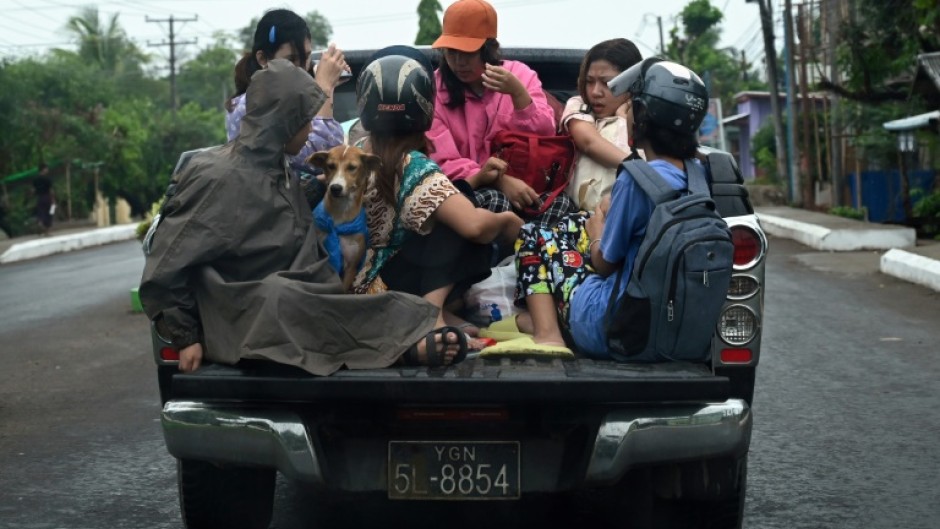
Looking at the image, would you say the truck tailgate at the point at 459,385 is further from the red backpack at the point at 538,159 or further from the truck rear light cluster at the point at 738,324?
the red backpack at the point at 538,159

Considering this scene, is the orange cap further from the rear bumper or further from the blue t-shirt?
the rear bumper

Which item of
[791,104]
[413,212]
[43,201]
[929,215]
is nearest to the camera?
[413,212]

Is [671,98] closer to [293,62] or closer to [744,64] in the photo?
[293,62]

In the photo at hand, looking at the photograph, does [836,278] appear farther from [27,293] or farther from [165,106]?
[165,106]

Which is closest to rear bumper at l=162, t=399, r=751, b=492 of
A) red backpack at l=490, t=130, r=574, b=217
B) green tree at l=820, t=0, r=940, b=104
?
red backpack at l=490, t=130, r=574, b=217

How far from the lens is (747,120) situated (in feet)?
212

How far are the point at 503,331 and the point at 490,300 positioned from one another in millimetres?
168

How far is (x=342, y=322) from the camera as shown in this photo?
418 centimetres

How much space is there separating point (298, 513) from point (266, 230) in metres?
1.56

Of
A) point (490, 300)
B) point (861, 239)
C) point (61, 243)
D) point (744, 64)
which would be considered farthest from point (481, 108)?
point (744, 64)

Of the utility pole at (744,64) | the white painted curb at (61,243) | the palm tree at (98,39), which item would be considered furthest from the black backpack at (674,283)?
the utility pole at (744,64)

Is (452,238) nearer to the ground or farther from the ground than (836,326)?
farther from the ground

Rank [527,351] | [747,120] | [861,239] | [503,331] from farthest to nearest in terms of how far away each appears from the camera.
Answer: [747,120]
[861,239]
[503,331]
[527,351]

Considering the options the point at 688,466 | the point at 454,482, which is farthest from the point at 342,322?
the point at 688,466
